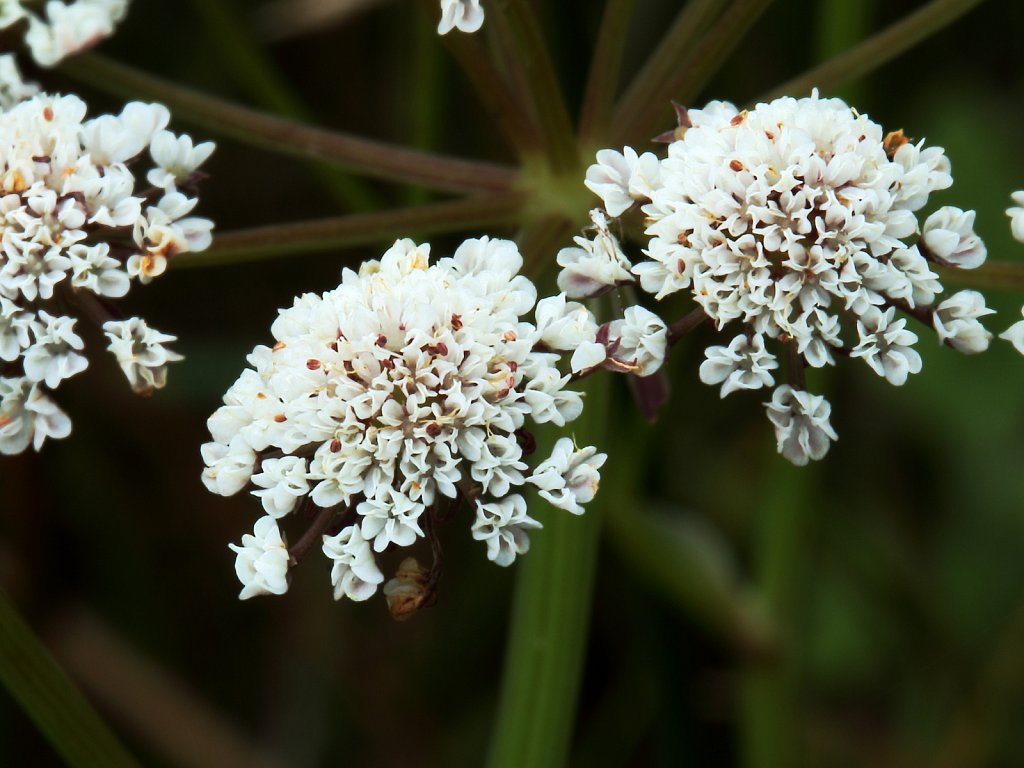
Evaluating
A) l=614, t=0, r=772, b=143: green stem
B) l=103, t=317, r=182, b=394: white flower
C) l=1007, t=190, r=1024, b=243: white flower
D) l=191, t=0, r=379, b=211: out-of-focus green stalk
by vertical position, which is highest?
l=191, t=0, r=379, b=211: out-of-focus green stalk

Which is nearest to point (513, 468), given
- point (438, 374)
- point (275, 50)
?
point (438, 374)

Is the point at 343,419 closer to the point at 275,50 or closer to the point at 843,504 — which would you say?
the point at 843,504

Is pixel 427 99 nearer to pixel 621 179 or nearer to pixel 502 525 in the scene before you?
pixel 621 179

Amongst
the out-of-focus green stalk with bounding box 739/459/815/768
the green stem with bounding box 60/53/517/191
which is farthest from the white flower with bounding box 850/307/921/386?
the out-of-focus green stalk with bounding box 739/459/815/768

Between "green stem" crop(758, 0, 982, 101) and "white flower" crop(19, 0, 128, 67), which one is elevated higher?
"green stem" crop(758, 0, 982, 101)

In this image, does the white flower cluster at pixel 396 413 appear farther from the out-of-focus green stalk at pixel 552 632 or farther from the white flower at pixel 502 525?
the out-of-focus green stalk at pixel 552 632

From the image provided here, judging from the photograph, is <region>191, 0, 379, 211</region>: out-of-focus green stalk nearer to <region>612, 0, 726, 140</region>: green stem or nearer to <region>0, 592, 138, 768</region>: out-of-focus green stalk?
<region>612, 0, 726, 140</region>: green stem

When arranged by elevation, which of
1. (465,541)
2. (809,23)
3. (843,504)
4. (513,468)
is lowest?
(513,468)
